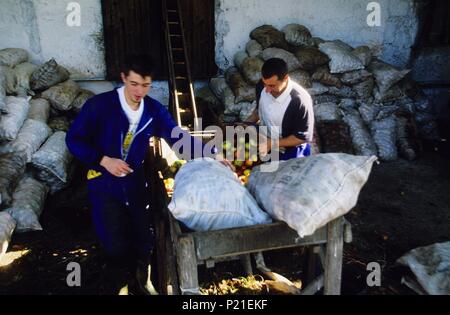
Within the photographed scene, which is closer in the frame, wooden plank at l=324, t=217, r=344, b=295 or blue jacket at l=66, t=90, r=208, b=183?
wooden plank at l=324, t=217, r=344, b=295

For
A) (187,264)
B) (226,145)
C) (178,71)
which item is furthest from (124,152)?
(178,71)

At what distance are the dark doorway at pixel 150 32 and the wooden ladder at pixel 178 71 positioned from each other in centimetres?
23

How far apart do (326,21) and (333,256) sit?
263 inches

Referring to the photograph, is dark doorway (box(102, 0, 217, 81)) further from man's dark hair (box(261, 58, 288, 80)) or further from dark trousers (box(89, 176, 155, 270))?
dark trousers (box(89, 176, 155, 270))

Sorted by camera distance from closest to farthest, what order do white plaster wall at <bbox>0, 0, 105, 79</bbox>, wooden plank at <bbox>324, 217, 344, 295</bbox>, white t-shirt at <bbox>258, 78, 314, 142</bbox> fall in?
wooden plank at <bbox>324, 217, 344, 295</bbox> → white t-shirt at <bbox>258, 78, 314, 142</bbox> → white plaster wall at <bbox>0, 0, 105, 79</bbox>

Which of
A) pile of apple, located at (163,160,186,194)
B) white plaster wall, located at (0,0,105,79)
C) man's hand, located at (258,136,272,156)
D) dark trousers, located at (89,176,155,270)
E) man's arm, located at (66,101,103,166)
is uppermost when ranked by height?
white plaster wall, located at (0,0,105,79)

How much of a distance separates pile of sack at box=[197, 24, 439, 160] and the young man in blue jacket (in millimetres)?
3561

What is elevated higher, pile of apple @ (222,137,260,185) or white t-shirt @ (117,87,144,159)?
white t-shirt @ (117,87,144,159)

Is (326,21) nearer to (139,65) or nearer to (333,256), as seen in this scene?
(139,65)

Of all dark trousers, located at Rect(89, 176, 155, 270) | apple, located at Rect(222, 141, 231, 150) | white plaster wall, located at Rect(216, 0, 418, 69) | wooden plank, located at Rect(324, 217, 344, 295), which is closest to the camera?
wooden plank, located at Rect(324, 217, 344, 295)

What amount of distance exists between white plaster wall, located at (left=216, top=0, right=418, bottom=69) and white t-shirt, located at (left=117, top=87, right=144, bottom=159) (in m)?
4.79

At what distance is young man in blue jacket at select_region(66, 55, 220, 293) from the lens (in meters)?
2.98

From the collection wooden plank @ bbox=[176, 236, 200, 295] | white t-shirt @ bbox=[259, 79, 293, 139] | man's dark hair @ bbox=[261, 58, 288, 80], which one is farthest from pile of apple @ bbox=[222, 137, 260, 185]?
wooden plank @ bbox=[176, 236, 200, 295]

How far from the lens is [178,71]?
6.69 m
